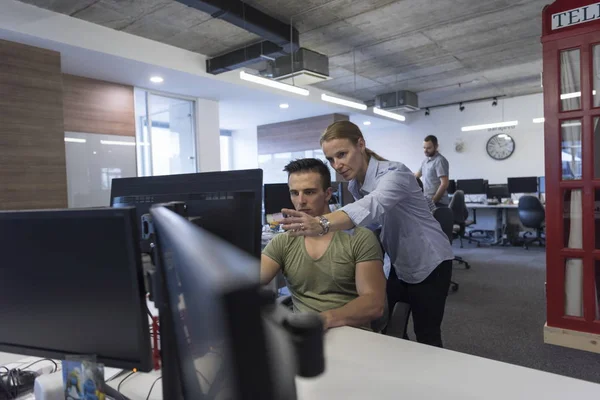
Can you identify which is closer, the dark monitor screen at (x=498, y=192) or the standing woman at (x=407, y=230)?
the standing woman at (x=407, y=230)

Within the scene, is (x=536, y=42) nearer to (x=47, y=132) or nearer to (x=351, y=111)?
(x=351, y=111)

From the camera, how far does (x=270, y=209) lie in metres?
3.94

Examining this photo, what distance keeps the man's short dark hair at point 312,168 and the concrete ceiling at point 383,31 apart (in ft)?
10.3

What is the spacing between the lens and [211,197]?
1.01 meters

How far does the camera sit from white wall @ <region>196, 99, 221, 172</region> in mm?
6746

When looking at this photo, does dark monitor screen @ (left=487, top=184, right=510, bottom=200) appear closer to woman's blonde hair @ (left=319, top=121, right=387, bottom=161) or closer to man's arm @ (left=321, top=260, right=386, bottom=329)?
woman's blonde hair @ (left=319, top=121, right=387, bottom=161)

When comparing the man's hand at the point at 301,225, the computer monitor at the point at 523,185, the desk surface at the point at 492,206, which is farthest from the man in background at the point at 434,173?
the man's hand at the point at 301,225

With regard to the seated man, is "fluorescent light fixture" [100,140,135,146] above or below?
above

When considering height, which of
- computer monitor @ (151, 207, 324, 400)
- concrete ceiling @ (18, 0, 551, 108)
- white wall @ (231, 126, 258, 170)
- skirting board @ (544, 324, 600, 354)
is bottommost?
skirting board @ (544, 324, 600, 354)

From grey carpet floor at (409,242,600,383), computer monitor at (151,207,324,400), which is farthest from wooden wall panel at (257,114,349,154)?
computer monitor at (151,207,324,400)

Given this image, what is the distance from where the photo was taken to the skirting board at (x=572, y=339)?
2852mm

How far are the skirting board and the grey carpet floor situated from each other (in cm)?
4

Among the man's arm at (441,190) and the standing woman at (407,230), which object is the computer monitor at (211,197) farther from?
the man's arm at (441,190)

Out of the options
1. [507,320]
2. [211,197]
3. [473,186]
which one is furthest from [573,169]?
[473,186]
